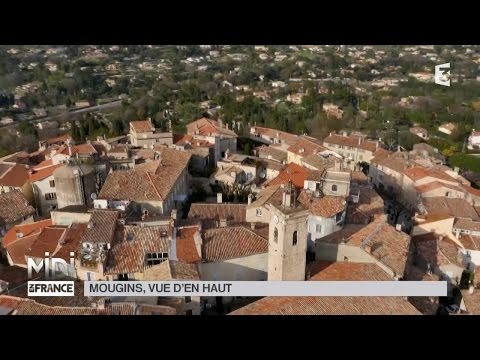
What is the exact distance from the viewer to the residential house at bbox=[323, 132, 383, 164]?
70.5ft

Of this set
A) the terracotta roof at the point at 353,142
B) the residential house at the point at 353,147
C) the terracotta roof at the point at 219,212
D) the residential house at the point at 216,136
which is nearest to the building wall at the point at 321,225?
the terracotta roof at the point at 219,212

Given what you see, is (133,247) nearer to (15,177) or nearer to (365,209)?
(365,209)

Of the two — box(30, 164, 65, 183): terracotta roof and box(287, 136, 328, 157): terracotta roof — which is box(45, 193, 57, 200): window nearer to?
box(30, 164, 65, 183): terracotta roof

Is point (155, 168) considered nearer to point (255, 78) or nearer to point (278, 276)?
point (278, 276)

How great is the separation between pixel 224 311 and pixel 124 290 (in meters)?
2.39

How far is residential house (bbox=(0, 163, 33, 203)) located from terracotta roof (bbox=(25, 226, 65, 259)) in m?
4.05

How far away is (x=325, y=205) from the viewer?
37.6 ft

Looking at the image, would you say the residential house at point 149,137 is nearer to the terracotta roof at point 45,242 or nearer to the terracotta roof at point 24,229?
the terracotta roof at point 24,229

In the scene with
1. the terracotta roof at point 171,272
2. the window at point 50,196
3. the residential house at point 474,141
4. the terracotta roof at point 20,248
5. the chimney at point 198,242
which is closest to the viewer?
the terracotta roof at point 171,272

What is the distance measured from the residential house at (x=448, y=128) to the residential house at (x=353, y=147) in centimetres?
750

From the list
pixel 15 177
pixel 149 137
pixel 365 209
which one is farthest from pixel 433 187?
pixel 15 177

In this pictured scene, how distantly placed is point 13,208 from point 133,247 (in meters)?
5.64

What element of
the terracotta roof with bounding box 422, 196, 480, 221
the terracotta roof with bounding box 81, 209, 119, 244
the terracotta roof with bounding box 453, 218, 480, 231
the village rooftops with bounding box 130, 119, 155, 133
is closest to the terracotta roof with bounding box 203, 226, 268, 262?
the terracotta roof with bounding box 81, 209, 119, 244

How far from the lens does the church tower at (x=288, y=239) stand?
8.88 metres
